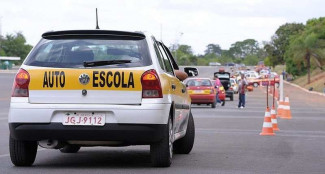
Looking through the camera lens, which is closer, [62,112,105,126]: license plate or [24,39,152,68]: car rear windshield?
[62,112,105,126]: license plate

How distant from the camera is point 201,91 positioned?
3806 centimetres

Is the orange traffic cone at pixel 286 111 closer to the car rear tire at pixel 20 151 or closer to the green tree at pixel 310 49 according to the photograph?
the car rear tire at pixel 20 151

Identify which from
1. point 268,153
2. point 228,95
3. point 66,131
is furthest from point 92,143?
point 228,95

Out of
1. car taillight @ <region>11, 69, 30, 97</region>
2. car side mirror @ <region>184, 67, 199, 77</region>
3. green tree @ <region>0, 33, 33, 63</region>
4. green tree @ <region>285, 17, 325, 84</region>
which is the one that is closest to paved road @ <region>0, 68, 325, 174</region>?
car taillight @ <region>11, 69, 30, 97</region>

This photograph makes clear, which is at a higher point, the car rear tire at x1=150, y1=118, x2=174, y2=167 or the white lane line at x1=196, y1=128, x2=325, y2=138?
the car rear tire at x1=150, y1=118, x2=174, y2=167

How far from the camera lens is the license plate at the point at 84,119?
397 inches

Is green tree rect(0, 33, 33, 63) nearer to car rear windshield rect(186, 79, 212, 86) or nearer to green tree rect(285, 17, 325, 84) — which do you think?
green tree rect(285, 17, 325, 84)

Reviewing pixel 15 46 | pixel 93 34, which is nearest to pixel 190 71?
pixel 93 34

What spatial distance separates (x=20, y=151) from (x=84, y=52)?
4.88 feet

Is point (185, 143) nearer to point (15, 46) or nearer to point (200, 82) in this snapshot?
point (200, 82)

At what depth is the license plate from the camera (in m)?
10.1

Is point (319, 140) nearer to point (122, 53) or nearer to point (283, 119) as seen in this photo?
point (122, 53)

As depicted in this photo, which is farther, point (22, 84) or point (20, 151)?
point (20, 151)

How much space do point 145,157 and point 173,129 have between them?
1448 mm
